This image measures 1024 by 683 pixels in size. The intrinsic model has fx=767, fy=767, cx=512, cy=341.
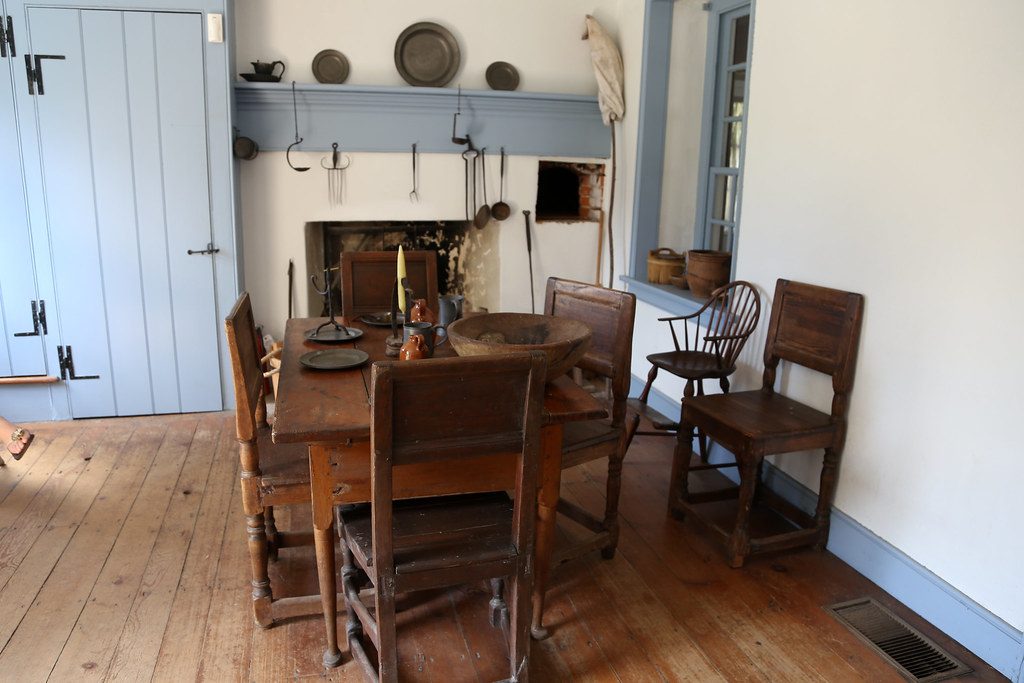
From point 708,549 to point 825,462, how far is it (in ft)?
1.68

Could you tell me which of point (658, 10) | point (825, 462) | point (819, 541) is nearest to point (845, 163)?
point (825, 462)

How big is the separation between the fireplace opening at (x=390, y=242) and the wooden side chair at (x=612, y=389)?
1.76m

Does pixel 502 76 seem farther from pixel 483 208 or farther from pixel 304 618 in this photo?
pixel 304 618

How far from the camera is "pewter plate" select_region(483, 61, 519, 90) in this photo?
418cm

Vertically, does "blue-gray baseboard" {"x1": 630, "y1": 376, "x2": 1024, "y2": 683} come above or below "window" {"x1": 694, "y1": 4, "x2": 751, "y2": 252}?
below

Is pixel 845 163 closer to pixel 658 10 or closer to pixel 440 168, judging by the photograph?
pixel 658 10

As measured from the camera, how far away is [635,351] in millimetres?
4328

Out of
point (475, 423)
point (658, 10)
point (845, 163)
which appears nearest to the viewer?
point (475, 423)

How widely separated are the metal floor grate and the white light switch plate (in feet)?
11.4

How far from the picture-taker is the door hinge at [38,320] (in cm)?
372

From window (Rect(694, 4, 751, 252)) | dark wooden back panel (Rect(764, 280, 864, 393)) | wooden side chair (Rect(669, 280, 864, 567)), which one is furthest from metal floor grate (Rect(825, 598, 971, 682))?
window (Rect(694, 4, 751, 252))

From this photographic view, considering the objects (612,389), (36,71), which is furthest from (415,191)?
(612,389)

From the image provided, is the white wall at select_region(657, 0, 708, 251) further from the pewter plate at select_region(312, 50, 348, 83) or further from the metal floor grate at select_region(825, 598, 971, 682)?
the metal floor grate at select_region(825, 598, 971, 682)

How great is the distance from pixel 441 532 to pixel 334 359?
76cm
